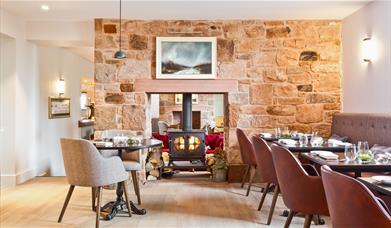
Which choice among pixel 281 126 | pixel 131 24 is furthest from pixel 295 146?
pixel 131 24

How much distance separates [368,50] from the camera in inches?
195

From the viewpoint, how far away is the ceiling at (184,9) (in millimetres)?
4984

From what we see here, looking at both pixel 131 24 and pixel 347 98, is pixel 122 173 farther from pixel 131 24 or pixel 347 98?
pixel 347 98

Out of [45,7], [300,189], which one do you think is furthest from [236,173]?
[45,7]

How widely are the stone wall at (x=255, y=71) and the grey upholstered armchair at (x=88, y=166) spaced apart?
219 cm

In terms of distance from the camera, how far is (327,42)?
19.3 ft

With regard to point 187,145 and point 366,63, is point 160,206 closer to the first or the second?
point 187,145

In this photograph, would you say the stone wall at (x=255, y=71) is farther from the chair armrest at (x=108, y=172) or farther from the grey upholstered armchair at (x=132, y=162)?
the chair armrest at (x=108, y=172)

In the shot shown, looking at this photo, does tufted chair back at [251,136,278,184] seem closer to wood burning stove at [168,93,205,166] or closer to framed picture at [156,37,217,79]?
framed picture at [156,37,217,79]

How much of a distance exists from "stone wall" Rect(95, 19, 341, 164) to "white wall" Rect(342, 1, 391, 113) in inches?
9.6

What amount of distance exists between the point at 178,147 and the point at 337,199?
454 centimetres

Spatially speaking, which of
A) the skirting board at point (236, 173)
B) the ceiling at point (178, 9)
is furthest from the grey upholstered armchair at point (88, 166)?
the skirting board at point (236, 173)

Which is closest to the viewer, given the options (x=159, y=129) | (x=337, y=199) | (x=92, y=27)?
(x=337, y=199)

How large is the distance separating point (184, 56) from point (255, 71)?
43.7 inches
